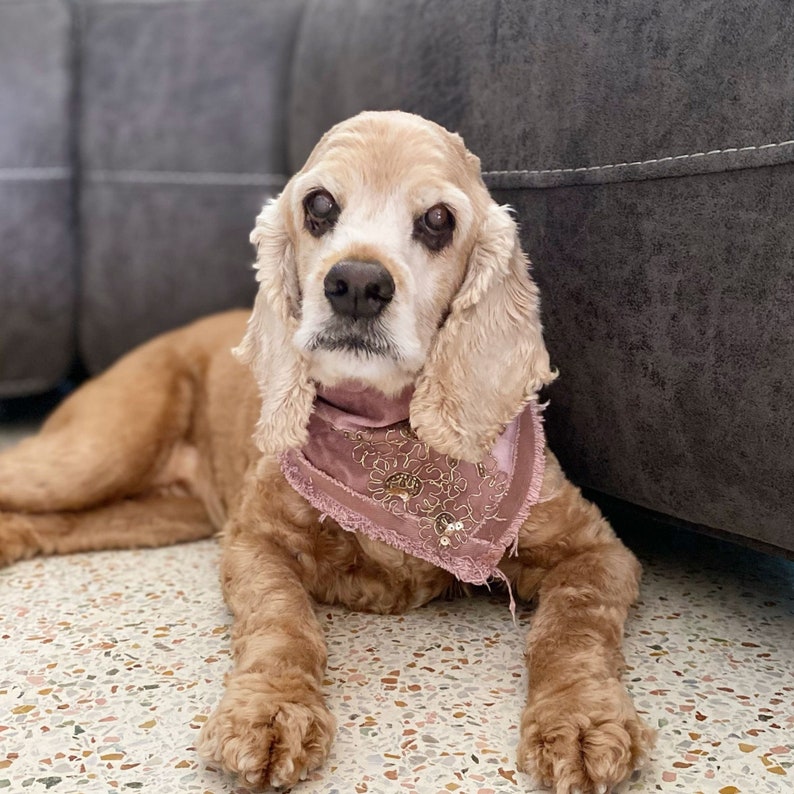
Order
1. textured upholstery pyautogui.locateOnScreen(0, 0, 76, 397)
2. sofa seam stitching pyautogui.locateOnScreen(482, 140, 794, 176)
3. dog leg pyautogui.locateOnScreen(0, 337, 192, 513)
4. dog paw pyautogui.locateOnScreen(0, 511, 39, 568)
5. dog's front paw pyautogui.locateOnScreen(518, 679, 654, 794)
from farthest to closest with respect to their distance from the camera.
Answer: textured upholstery pyautogui.locateOnScreen(0, 0, 76, 397), dog leg pyautogui.locateOnScreen(0, 337, 192, 513), dog paw pyautogui.locateOnScreen(0, 511, 39, 568), sofa seam stitching pyautogui.locateOnScreen(482, 140, 794, 176), dog's front paw pyautogui.locateOnScreen(518, 679, 654, 794)

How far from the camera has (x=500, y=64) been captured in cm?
180

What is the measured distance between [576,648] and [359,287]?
0.67m

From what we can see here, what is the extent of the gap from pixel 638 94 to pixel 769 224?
1.12ft

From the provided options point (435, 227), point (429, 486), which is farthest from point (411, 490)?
point (435, 227)

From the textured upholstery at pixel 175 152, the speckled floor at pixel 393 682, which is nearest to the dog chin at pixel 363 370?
the speckled floor at pixel 393 682

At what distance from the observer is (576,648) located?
4.65ft

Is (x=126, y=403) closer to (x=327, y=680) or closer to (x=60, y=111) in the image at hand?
(x=327, y=680)

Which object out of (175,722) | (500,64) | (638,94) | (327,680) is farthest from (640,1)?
(175,722)

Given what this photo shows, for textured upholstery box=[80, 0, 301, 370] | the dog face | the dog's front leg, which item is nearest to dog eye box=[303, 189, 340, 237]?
the dog face

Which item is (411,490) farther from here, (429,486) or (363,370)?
(363,370)

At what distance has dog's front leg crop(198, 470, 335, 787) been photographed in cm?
119

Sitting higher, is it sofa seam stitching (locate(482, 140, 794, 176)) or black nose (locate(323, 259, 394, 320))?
sofa seam stitching (locate(482, 140, 794, 176))

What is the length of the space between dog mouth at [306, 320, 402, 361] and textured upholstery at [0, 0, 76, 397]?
1.85 metres

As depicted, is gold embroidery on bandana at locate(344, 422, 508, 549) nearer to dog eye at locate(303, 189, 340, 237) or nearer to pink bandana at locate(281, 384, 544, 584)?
pink bandana at locate(281, 384, 544, 584)
